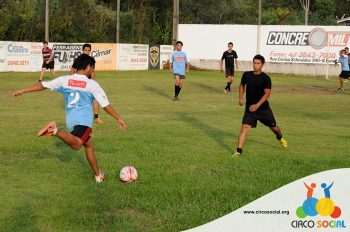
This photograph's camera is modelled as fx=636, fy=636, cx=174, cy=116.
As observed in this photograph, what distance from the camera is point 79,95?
27.0 ft

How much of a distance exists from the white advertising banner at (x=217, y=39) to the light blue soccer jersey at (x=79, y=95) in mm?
36847

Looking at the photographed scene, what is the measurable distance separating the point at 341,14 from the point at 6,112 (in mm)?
69281

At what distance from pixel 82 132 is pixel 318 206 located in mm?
5244

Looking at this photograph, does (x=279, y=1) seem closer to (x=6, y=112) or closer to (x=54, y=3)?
(x=54, y=3)

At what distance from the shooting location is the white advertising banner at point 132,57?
4197 centimetres

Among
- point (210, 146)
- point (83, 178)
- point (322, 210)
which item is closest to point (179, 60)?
point (210, 146)

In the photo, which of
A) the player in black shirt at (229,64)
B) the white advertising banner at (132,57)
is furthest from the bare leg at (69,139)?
the white advertising banner at (132,57)

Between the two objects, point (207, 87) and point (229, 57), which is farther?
point (207, 87)

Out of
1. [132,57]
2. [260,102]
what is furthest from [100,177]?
[132,57]

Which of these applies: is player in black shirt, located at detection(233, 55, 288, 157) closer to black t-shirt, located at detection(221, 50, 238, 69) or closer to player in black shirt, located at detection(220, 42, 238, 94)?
player in black shirt, located at detection(220, 42, 238, 94)

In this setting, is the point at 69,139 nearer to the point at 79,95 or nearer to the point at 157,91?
the point at 79,95

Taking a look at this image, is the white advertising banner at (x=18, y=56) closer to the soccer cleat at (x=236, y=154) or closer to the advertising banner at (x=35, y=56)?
the advertising banner at (x=35, y=56)

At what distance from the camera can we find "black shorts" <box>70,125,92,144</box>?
823 cm

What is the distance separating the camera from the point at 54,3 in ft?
166
